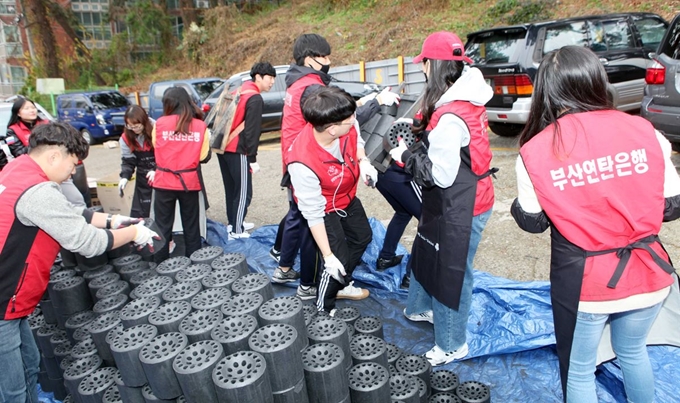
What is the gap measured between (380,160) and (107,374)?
2.11 meters

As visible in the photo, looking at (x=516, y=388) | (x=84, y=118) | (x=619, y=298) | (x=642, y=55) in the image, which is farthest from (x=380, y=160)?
(x=84, y=118)

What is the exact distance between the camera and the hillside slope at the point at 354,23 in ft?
50.4

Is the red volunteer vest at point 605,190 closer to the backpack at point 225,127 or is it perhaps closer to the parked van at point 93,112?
the backpack at point 225,127

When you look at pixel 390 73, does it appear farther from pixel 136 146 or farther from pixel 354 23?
pixel 136 146

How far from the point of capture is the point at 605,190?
5.52 feet

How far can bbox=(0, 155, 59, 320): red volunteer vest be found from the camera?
2186 mm

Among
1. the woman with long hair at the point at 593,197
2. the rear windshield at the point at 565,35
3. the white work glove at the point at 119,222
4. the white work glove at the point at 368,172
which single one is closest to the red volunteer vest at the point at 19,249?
the white work glove at the point at 119,222

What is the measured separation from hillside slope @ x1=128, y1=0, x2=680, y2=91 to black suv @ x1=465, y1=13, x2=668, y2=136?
21.9ft

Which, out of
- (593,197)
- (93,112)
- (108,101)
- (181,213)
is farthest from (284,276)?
(108,101)

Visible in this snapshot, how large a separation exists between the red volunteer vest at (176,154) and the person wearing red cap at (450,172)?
219cm

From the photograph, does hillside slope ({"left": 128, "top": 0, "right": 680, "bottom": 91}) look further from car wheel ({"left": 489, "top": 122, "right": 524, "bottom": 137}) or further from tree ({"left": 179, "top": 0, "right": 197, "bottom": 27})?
car wheel ({"left": 489, "top": 122, "right": 524, "bottom": 137})

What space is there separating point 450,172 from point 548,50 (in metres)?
5.48

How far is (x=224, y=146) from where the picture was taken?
15.9 ft

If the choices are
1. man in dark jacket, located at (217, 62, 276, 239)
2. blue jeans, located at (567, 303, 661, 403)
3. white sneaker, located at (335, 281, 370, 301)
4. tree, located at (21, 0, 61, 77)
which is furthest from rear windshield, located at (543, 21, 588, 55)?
tree, located at (21, 0, 61, 77)
